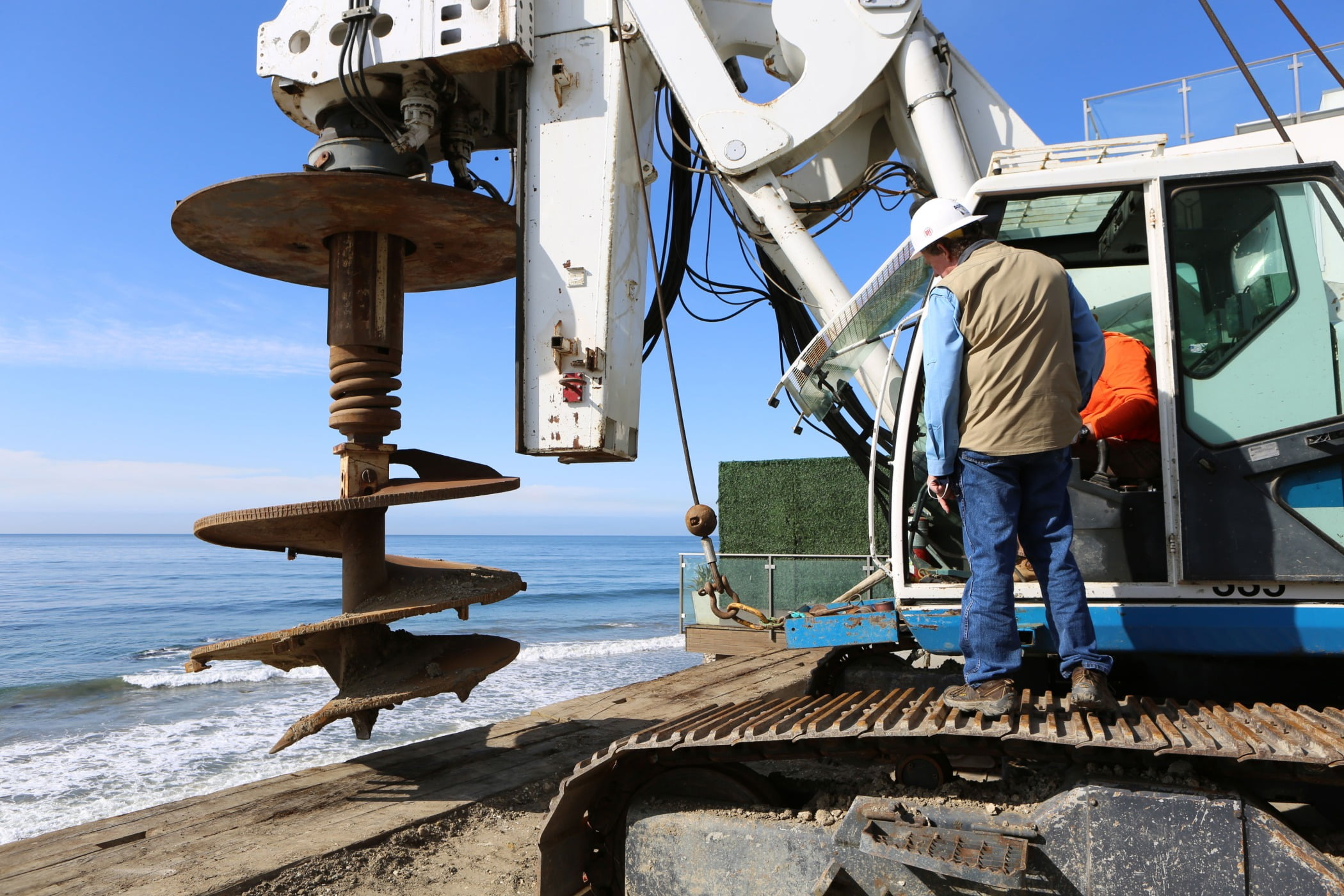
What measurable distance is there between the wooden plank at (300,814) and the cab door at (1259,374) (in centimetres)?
306

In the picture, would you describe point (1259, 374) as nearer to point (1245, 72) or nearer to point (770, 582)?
point (1245, 72)

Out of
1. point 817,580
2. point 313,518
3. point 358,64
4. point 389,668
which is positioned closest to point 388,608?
point 389,668

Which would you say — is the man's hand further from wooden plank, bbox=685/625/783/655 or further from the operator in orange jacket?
wooden plank, bbox=685/625/783/655

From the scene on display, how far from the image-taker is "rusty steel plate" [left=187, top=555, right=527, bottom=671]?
3.80m

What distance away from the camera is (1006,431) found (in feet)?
8.77

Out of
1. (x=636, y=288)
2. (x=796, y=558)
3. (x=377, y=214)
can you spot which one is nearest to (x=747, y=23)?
(x=636, y=288)

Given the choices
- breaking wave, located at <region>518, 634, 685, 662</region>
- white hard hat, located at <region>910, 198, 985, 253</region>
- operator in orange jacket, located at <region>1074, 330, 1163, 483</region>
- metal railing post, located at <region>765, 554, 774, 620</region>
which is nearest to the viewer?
white hard hat, located at <region>910, 198, 985, 253</region>

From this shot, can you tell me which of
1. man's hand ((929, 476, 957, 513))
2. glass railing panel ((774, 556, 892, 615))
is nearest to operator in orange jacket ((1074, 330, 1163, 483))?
man's hand ((929, 476, 957, 513))

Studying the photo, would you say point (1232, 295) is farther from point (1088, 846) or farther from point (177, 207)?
point (177, 207)

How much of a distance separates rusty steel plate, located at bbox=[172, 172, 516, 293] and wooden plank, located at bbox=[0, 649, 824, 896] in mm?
2549

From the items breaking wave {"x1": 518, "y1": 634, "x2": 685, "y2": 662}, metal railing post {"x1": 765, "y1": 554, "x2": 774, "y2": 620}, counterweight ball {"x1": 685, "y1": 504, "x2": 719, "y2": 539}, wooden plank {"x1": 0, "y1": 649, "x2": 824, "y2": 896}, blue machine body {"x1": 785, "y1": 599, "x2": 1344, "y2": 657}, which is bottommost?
breaking wave {"x1": 518, "y1": 634, "x2": 685, "y2": 662}

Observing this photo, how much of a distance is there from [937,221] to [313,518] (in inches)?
114

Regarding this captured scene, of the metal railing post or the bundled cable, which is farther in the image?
the metal railing post

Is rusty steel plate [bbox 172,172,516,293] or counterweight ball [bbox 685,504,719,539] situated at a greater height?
rusty steel plate [bbox 172,172,516,293]
